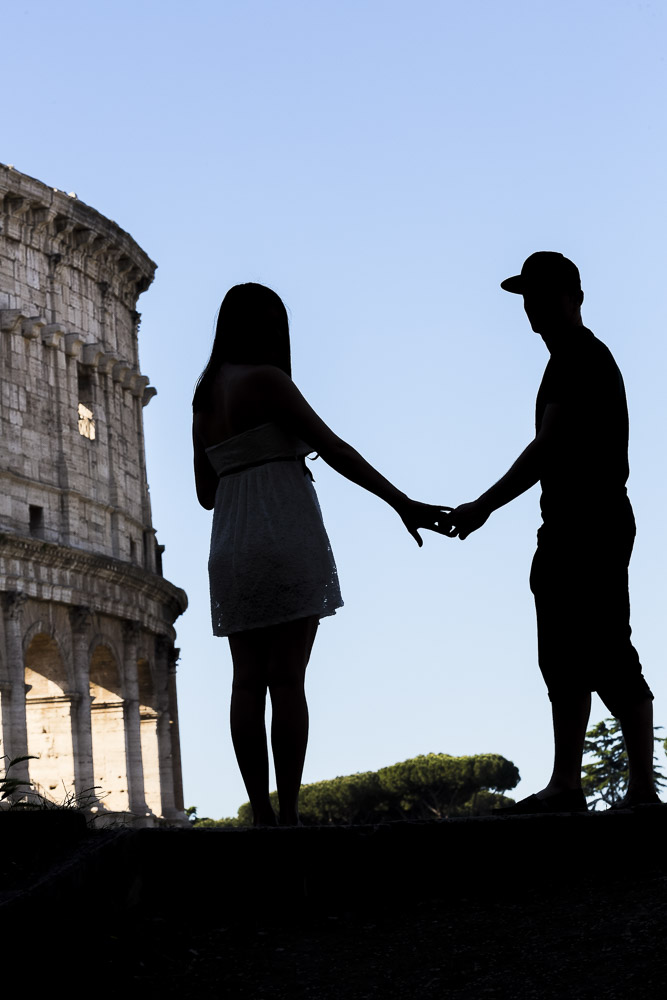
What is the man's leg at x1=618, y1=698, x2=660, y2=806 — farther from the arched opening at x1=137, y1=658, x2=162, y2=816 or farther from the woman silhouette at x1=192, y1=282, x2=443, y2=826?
the arched opening at x1=137, y1=658, x2=162, y2=816

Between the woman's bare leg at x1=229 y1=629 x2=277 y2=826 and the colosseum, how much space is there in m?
24.5

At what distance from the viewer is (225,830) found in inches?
258

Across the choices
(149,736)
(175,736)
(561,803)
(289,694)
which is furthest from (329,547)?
(175,736)

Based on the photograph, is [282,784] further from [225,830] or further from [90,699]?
[90,699]

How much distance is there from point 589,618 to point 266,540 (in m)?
1.21

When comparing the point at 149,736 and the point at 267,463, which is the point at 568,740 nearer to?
the point at 267,463

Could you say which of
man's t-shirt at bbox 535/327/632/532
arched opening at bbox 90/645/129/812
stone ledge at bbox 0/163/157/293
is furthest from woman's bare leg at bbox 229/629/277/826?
arched opening at bbox 90/645/129/812

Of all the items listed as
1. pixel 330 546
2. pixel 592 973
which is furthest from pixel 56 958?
pixel 330 546

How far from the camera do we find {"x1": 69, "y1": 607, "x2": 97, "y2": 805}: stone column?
113 ft

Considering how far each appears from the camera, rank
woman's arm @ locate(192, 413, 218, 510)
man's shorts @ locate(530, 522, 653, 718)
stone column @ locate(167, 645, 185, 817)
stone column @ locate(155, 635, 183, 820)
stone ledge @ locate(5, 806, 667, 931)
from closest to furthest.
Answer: stone ledge @ locate(5, 806, 667, 931), man's shorts @ locate(530, 522, 653, 718), woman's arm @ locate(192, 413, 218, 510), stone column @ locate(155, 635, 183, 820), stone column @ locate(167, 645, 185, 817)

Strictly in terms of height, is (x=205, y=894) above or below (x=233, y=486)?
below

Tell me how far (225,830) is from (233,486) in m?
1.38

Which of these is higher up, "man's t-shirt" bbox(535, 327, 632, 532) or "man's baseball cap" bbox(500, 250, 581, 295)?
"man's baseball cap" bbox(500, 250, 581, 295)

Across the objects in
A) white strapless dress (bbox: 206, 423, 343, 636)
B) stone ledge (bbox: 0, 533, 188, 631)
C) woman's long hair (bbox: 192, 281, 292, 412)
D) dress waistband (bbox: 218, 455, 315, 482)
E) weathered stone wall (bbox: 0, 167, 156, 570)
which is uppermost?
weathered stone wall (bbox: 0, 167, 156, 570)
